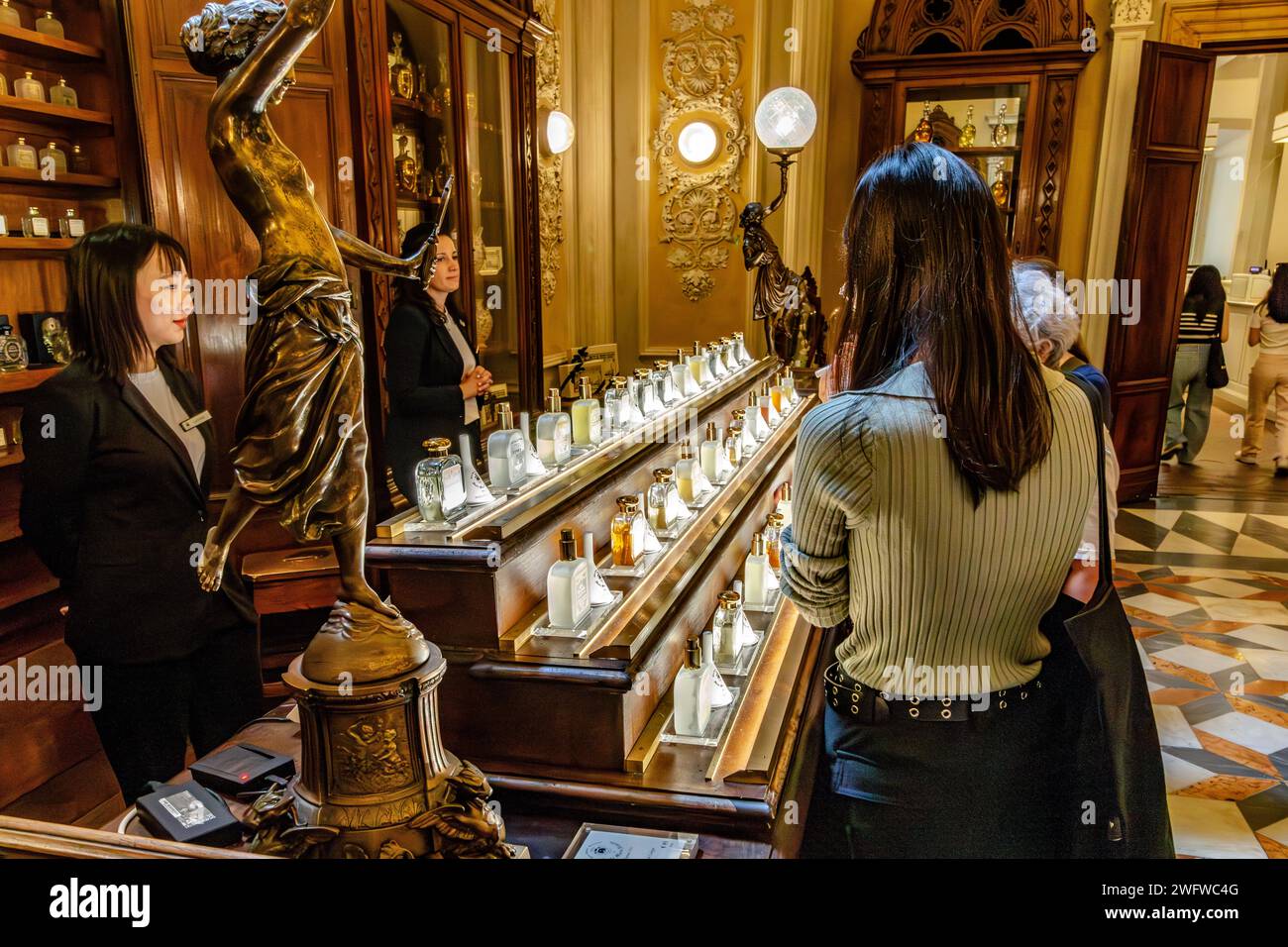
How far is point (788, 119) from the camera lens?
5.57 meters

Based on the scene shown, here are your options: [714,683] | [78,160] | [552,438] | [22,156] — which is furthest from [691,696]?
Result: [78,160]

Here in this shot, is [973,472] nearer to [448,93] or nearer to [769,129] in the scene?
[448,93]

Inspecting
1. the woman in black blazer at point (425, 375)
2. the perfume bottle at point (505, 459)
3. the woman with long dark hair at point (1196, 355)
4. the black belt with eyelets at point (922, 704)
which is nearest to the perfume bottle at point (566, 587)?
the perfume bottle at point (505, 459)

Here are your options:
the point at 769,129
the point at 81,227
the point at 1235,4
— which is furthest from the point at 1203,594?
the point at 81,227

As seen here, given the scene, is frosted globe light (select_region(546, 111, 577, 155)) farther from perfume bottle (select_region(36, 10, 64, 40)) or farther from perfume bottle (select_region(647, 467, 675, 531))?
perfume bottle (select_region(647, 467, 675, 531))

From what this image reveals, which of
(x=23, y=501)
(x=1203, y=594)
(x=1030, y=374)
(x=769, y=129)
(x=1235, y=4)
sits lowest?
(x=1203, y=594)

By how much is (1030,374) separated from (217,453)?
3378mm

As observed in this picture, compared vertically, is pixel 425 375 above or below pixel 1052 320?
below

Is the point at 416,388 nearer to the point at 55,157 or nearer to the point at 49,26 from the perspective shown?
the point at 55,157

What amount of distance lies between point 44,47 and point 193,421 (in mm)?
2126

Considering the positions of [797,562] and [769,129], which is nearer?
[797,562]

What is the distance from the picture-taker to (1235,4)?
21.2 ft

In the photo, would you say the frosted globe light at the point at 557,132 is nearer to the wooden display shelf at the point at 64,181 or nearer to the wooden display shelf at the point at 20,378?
the wooden display shelf at the point at 64,181

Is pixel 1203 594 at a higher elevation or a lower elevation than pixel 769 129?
lower
